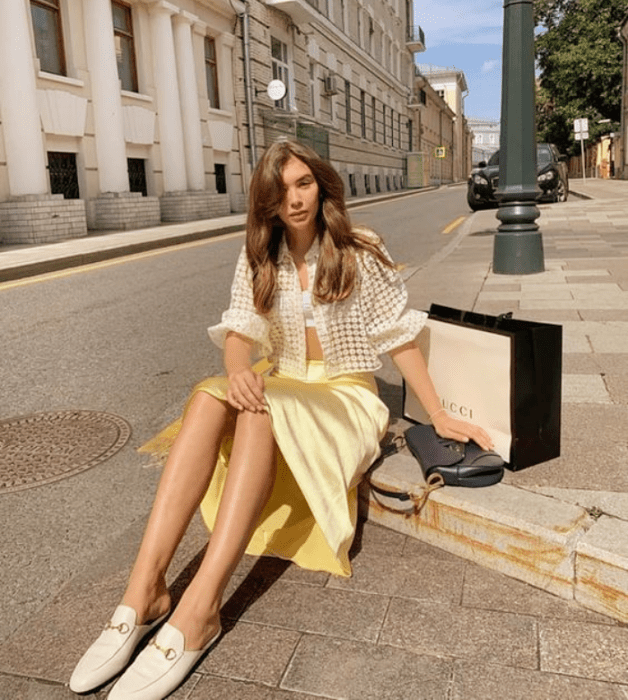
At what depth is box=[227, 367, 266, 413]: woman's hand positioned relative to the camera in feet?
6.61

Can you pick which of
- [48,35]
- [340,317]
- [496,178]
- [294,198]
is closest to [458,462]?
[340,317]

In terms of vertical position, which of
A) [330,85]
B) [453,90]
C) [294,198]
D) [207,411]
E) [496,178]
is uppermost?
[453,90]

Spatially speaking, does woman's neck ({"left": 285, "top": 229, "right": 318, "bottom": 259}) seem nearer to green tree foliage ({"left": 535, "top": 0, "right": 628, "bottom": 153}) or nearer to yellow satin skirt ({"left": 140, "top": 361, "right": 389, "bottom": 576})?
yellow satin skirt ({"left": 140, "top": 361, "right": 389, "bottom": 576})

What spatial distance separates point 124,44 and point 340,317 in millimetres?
18937

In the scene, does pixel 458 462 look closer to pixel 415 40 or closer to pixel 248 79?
pixel 248 79

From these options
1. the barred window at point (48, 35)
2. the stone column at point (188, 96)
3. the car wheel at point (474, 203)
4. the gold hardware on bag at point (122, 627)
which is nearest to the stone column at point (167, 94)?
the stone column at point (188, 96)

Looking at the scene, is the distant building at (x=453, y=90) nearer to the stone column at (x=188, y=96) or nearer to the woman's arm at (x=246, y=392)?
the stone column at (x=188, y=96)

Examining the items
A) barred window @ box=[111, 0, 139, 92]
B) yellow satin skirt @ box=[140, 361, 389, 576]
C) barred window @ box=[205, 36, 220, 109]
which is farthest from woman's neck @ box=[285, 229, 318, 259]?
barred window @ box=[205, 36, 220, 109]

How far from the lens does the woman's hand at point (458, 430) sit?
2.43m

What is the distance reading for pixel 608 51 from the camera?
45156mm

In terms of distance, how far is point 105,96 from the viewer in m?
17.1

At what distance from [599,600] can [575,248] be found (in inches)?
345

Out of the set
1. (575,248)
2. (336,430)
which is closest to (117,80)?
A: (575,248)

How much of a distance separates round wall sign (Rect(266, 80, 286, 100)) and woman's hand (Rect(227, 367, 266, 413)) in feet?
77.6
